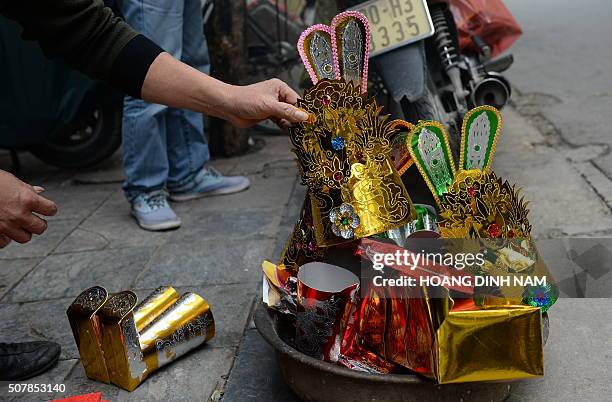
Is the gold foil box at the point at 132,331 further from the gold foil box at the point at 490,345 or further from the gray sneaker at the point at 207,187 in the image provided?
the gray sneaker at the point at 207,187

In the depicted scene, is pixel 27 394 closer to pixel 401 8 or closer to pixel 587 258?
pixel 587 258

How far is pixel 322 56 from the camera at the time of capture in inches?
71.9

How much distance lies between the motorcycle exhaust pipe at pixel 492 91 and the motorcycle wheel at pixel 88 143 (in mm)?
1890

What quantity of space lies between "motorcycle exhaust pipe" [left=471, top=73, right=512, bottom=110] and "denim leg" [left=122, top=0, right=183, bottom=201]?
4.37ft

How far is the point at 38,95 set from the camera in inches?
148

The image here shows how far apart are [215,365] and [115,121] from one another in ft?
7.53

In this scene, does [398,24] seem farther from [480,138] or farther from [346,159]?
[346,159]

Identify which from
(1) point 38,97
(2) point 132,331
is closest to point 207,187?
(1) point 38,97

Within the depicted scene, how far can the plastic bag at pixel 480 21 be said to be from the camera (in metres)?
3.70

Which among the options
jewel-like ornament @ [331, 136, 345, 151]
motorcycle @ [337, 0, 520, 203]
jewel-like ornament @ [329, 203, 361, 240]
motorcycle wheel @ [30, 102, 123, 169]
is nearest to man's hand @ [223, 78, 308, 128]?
jewel-like ornament @ [331, 136, 345, 151]

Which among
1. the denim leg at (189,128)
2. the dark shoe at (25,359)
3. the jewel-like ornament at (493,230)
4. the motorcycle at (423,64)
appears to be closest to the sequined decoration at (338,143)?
the jewel-like ornament at (493,230)

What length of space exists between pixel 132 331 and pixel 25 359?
0.42 metres

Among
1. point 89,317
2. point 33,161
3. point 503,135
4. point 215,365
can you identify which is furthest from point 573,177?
point 33,161

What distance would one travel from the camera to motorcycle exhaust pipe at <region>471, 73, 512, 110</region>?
10.9 ft
